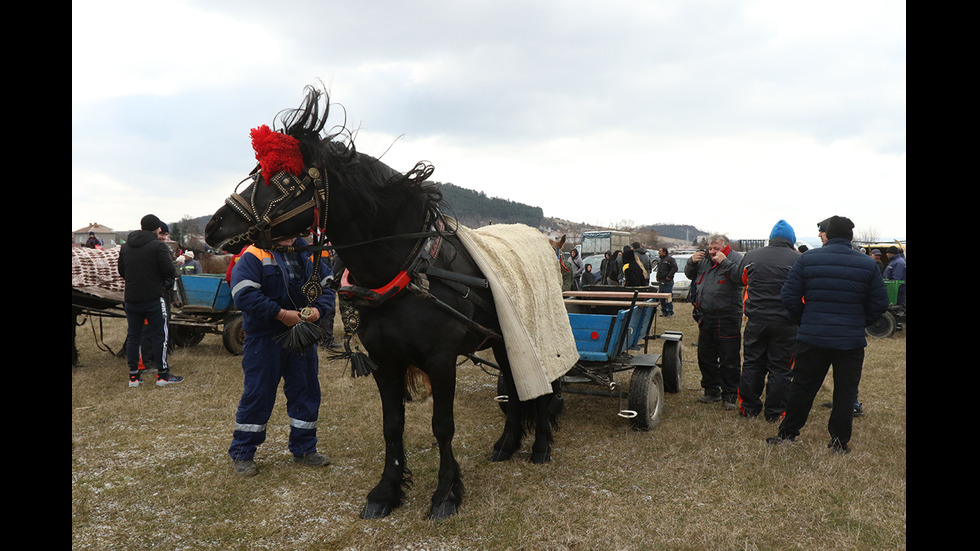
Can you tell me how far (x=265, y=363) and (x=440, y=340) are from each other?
159 centimetres

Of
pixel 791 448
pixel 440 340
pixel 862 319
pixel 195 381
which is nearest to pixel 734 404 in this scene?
pixel 791 448

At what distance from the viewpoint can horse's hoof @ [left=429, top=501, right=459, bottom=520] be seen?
10.8 ft

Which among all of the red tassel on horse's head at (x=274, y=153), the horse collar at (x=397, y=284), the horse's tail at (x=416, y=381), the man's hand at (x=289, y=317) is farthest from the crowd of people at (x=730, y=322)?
the red tassel on horse's head at (x=274, y=153)

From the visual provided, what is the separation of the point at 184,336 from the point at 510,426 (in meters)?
7.46

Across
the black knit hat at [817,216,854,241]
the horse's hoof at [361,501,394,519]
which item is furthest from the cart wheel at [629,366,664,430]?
the horse's hoof at [361,501,394,519]

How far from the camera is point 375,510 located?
3338 mm

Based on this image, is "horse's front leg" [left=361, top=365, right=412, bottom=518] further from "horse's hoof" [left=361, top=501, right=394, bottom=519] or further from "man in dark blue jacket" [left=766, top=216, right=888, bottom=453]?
"man in dark blue jacket" [left=766, top=216, right=888, bottom=453]

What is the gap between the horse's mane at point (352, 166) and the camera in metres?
2.97

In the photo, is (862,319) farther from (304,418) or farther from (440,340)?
(304,418)

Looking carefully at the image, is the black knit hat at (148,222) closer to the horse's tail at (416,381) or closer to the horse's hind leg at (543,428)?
the horse's tail at (416,381)

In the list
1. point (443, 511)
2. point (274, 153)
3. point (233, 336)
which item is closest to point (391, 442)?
point (443, 511)

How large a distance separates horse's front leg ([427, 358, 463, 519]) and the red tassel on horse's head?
4.68 ft

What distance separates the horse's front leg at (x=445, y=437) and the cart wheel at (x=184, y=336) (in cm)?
730

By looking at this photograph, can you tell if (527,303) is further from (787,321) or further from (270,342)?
(787,321)
